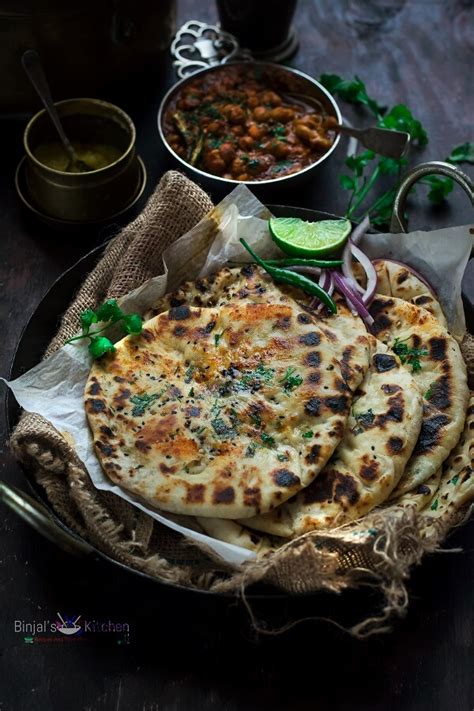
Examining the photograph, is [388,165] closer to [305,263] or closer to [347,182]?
[347,182]

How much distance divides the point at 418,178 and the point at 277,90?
4.12 feet

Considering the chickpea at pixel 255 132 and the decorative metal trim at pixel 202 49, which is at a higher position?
the decorative metal trim at pixel 202 49

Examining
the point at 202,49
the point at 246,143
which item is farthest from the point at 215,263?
the point at 202,49

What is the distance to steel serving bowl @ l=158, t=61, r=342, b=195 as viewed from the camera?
3.59m

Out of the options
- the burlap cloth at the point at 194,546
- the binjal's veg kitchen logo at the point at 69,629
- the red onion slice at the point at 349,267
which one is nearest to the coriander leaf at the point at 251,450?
the burlap cloth at the point at 194,546

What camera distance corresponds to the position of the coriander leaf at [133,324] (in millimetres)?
2836

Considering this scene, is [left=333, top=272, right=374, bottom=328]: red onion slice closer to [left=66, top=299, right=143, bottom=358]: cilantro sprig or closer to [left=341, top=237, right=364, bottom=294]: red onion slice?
[left=341, top=237, right=364, bottom=294]: red onion slice

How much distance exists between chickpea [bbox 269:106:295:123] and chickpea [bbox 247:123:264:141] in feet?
0.37

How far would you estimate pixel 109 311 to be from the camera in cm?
287

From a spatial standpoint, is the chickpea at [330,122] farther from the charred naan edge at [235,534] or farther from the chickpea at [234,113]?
the charred naan edge at [235,534]

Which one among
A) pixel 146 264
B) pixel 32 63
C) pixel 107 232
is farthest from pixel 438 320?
pixel 32 63

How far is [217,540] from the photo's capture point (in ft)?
7.95

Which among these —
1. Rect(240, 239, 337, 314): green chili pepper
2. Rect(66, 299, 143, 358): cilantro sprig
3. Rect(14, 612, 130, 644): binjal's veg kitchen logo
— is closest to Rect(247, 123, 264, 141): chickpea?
Rect(240, 239, 337, 314): green chili pepper

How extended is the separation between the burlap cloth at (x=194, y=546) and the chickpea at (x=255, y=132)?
1.19m
